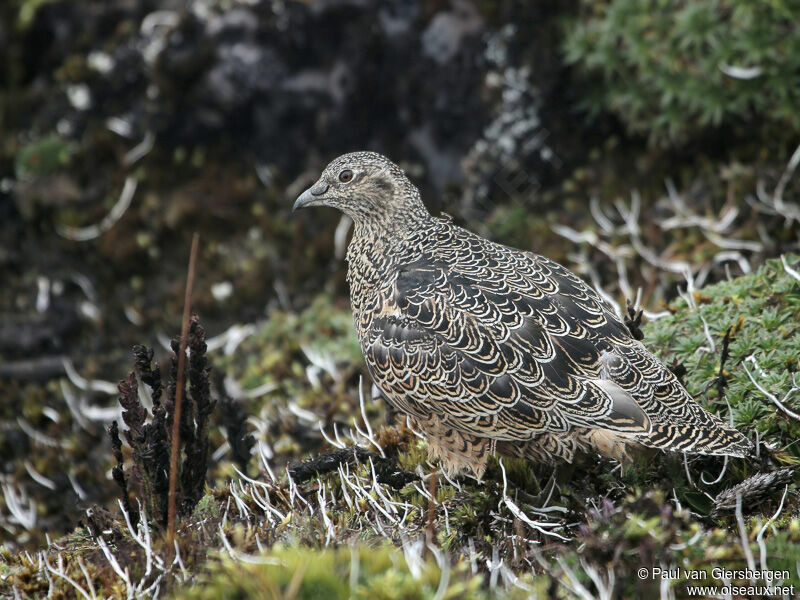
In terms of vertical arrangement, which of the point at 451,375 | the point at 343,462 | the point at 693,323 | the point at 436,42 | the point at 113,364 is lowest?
the point at 113,364

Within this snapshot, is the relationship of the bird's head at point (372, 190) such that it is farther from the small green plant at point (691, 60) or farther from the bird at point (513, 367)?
the small green plant at point (691, 60)

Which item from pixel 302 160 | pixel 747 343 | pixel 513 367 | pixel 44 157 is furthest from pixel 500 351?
pixel 44 157

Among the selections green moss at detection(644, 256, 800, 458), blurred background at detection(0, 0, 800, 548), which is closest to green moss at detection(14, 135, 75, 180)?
blurred background at detection(0, 0, 800, 548)

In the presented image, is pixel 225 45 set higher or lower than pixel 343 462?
higher

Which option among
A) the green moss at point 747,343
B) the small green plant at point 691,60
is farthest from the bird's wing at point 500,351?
the small green plant at point 691,60

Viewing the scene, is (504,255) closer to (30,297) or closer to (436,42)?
(436,42)

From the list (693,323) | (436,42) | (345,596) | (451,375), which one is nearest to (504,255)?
(451,375)
